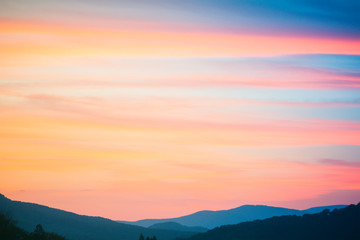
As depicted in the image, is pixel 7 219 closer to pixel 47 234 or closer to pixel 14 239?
pixel 14 239

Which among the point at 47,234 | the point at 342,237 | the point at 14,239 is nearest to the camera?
the point at 14,239

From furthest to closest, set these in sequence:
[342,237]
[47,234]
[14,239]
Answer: [342,237] → [47,234] → [14,239]

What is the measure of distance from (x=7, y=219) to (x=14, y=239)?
8.17 feet

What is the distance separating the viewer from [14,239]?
5972cm

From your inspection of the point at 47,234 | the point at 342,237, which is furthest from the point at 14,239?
the point at 342,237

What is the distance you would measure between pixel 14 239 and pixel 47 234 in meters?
6.80

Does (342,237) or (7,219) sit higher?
(342,237)

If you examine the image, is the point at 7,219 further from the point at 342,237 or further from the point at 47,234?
the point at 342,237

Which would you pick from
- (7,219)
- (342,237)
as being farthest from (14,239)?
(342,237)

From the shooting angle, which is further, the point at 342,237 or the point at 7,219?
the point at 342,237

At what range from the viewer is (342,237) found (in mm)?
199875

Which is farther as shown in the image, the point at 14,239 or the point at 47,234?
the point at 47,234

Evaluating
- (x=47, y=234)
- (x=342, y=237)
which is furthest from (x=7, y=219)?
(x=342, y=237)

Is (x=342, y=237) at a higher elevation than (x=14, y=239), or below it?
higher
